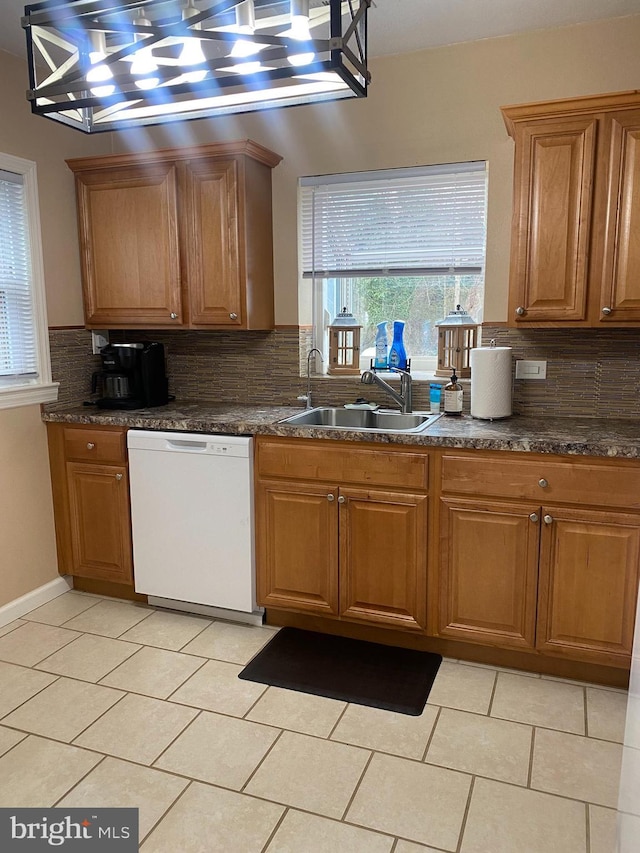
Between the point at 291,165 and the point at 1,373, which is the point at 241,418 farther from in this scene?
the point at 291,165

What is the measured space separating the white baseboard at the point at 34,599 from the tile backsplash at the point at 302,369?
93cm

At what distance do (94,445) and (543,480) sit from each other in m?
2.04

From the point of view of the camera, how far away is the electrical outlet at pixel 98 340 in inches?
141

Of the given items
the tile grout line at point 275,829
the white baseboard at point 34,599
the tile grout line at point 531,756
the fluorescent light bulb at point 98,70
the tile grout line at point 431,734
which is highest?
the fluorescent light bulb at point 98,70

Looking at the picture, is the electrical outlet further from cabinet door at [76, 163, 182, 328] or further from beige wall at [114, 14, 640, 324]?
beige wall at [114, 14, 640, 324]

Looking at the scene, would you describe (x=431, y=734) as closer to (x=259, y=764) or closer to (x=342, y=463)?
(x=259, y=764)

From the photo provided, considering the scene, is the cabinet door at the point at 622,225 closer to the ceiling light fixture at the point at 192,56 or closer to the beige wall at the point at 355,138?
the beige wall at the point at 355,138

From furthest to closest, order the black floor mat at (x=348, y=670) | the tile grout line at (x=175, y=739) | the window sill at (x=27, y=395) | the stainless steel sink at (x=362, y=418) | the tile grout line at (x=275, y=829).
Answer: the stainless steel sink at (x=362, y=418) < the window sill at (x=27, y=395) < the black floor mat at (x=348, y=670) < the tile grout line at (x=175, y=739) < the tile grout line at (x=275, y=829)

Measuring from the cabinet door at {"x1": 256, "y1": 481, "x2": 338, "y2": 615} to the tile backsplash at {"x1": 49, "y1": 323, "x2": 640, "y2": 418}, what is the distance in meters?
0.74

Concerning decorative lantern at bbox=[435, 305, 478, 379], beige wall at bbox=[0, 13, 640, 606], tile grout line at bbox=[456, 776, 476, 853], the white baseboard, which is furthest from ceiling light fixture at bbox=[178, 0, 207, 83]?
the white baseboard

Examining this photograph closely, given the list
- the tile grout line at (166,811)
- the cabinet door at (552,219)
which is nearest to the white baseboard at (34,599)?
the tile grout line at (166,811)

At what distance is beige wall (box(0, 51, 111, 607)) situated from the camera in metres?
3.02

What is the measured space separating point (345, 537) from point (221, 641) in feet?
2.39

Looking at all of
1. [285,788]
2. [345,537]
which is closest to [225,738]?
[285,788]
